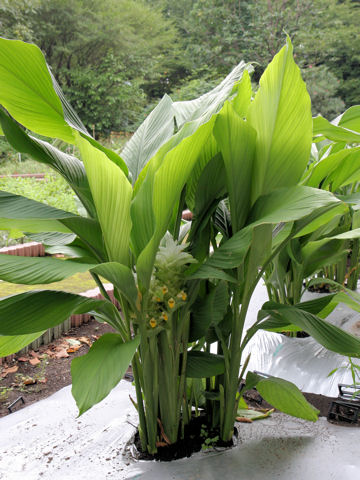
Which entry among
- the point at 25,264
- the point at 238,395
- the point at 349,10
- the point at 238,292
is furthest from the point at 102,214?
the point at 349,10

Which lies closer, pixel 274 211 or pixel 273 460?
pixel 274 211

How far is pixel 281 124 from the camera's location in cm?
88

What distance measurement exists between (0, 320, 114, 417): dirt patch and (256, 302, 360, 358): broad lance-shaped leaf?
100cm

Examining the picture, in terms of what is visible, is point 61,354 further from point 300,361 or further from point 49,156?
point 49,156

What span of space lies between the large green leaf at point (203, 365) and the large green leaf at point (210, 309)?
0.19 ft

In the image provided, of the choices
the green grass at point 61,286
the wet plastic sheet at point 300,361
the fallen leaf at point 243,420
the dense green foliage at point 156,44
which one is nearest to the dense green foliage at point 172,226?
the fallen leaf at point 243,420

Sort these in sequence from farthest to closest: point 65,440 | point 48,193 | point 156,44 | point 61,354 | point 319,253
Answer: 1. point 156,44
2. point 48,193
3. point 61,354
4. point 319,253
5. point 65,440

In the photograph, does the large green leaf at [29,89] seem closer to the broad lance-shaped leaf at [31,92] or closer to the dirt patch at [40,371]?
the broad lance-shaped leaf at [31,92]

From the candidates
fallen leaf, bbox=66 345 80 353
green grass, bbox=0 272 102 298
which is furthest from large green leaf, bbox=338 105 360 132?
green grass, bbox=0 272 102 298

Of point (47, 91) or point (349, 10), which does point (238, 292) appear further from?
point (349, 10)

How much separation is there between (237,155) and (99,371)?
0.50 metres

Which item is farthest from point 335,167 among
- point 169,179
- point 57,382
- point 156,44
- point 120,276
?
point 156,44

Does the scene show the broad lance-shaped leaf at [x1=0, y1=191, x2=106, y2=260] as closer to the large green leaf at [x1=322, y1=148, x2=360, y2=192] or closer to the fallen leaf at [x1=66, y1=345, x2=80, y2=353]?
the large green leaf at [x1=322, y1=148, x2=360, y2=192]

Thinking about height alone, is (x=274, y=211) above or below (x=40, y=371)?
above
